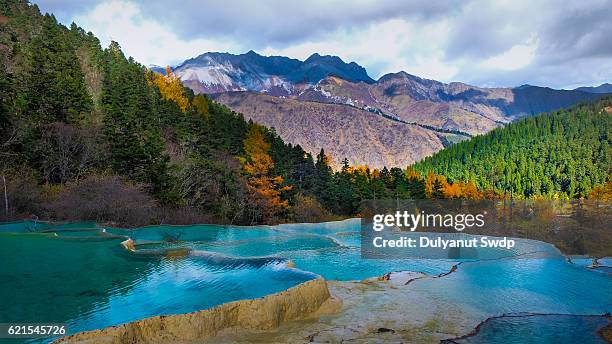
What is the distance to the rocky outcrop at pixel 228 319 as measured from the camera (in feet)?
23.4

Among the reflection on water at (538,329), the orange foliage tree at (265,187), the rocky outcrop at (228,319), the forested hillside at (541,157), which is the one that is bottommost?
the reflection on water at (538,329)

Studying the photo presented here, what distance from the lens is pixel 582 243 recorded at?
1977 inches

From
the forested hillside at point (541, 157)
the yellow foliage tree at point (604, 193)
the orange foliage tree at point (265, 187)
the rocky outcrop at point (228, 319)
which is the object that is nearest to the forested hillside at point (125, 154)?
the orange foliage tree at point (265, 187)

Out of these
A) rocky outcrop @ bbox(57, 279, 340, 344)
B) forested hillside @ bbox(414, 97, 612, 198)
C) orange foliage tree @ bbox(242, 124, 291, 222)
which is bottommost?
rocky outcrop @ bbox(57, 279, 340, 344)

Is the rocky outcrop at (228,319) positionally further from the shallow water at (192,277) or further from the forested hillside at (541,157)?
the forested hillside at (541,157)

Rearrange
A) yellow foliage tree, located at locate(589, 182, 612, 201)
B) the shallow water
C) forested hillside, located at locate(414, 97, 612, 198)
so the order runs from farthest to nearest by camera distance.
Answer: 1. forested hillside, located at locate(414, 97, 612, 198)
2. yellow foliage tree, located at locate(589, 182, 612, 201)
3. the shallow water

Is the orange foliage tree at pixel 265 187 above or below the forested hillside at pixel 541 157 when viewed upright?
below

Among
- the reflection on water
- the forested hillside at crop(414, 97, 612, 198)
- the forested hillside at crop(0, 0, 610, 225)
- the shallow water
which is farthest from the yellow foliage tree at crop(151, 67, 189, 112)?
the forested hillside at crop(414, 97, 612, 198)

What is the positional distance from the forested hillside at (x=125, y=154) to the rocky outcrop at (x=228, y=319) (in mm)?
15125

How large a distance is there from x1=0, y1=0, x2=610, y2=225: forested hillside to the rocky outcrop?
15125mm

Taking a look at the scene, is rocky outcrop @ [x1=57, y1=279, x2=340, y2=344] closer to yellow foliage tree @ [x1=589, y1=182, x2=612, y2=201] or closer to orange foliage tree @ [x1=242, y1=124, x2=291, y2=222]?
orange foliage tree @ [x1=242, y1=124, x2=291, y2=222]

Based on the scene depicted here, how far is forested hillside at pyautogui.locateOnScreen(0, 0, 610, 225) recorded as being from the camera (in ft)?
71.9

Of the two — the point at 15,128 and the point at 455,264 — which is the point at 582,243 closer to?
the point at 455,264

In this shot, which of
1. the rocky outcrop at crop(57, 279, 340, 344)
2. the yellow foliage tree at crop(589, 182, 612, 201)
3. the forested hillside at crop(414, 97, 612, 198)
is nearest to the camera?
the rocky outcrop at crop(57, 279, 340, 344)
